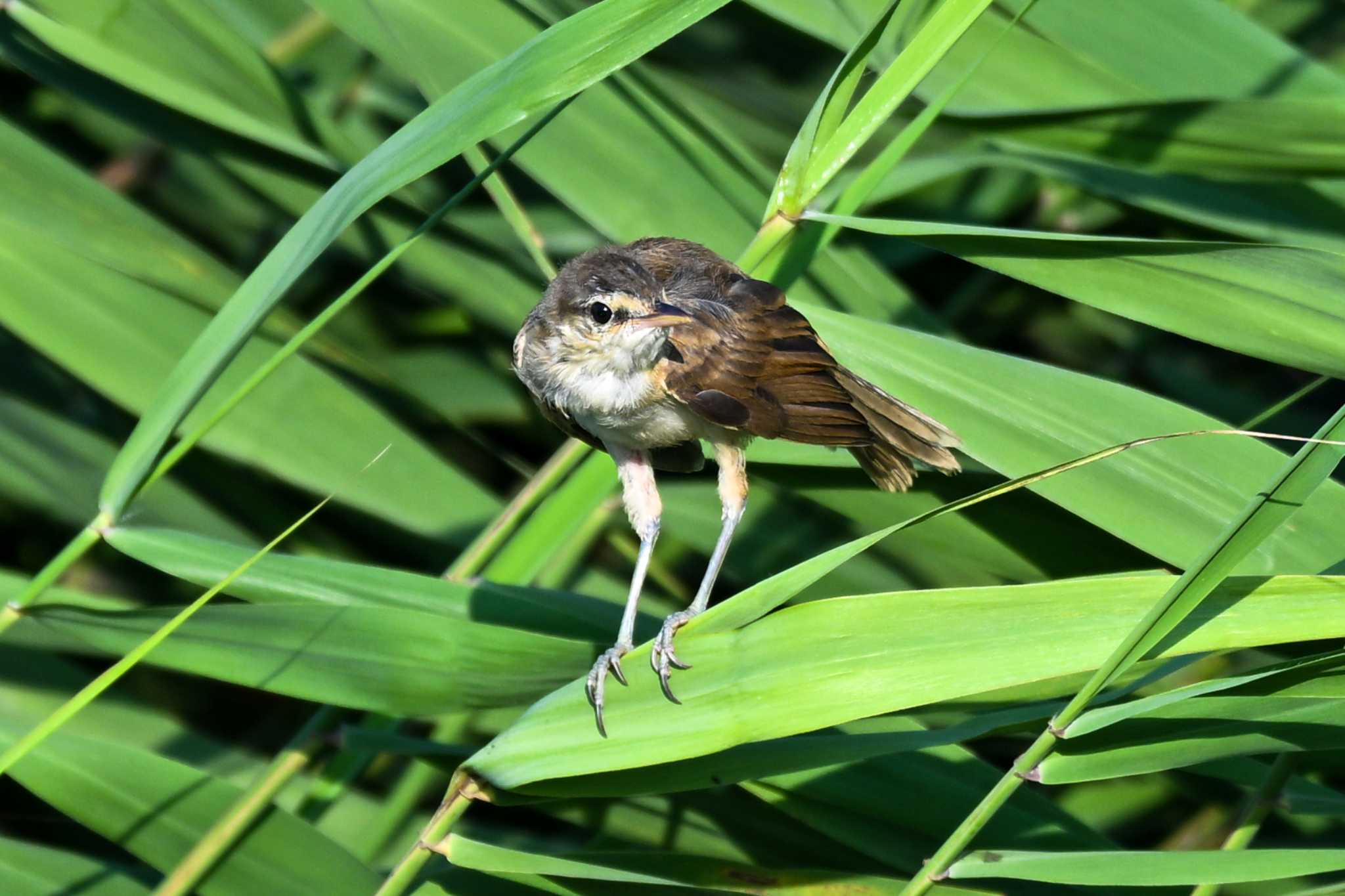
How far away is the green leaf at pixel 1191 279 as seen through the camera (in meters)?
1.65

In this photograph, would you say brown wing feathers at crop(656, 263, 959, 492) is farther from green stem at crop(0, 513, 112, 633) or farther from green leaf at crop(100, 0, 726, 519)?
green stem at crop(0, 513, 112, 633)

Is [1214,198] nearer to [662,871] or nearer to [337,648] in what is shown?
[662,871]

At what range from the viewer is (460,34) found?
229 centimetres

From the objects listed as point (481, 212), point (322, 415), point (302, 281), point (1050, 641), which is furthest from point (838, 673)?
point (302, 281)

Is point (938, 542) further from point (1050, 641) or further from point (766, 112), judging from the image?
point (766, 112)

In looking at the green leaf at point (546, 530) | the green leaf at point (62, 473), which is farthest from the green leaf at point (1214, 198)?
the green leaf at point (62, 473)

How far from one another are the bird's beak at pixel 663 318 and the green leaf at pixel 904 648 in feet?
2.40

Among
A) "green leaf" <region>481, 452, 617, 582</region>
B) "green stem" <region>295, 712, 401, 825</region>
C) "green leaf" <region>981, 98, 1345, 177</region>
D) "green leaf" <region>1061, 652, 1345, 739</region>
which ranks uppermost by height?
"green leaf" <region>981, 98, 1345, 177</region>

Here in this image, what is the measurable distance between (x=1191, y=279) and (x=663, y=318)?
2.67ft

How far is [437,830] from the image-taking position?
159 centimetres

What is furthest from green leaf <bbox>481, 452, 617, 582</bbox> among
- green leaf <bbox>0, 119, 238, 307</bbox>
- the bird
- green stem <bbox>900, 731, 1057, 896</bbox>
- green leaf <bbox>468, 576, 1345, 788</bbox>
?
green leaf <bbox>0, 119, 238, 307</bbox>

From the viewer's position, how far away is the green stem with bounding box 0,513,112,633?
1.42m

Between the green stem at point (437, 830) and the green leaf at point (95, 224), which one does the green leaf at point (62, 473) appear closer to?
the green leaf at point (95, 224)

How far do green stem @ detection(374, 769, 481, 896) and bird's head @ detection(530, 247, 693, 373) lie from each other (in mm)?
804
